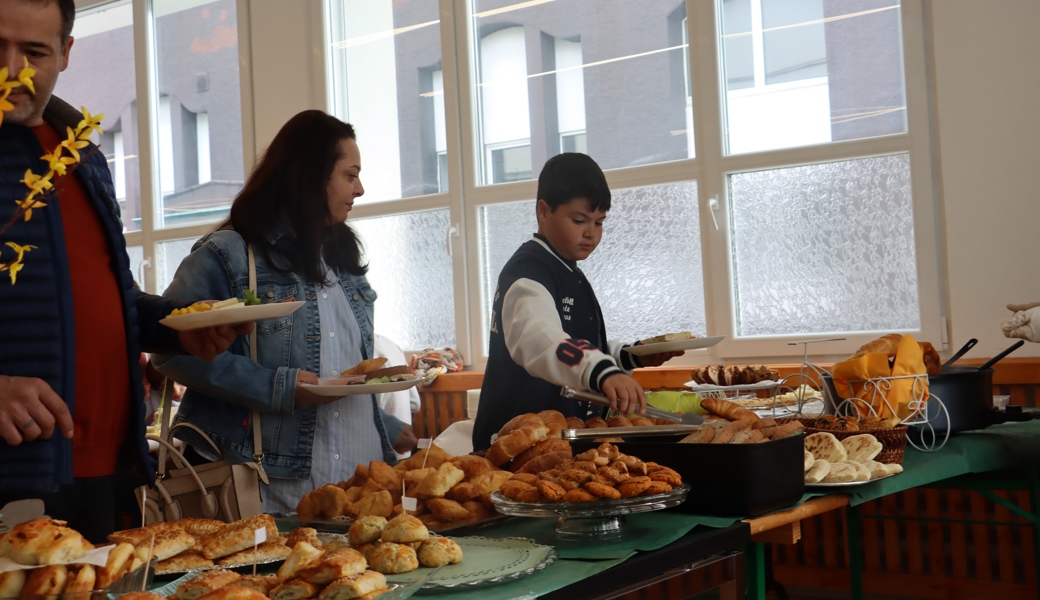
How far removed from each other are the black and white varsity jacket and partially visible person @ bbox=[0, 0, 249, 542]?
26.1 inches

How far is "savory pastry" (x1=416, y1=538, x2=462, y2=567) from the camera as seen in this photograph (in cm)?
112

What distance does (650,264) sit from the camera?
14.0ft

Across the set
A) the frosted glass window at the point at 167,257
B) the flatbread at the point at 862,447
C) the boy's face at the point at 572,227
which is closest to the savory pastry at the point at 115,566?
the flatbread at the point at 862,447

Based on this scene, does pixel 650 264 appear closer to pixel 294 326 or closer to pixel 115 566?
pixel 294 326

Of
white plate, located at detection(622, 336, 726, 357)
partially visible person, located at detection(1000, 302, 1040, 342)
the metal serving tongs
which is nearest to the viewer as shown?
the metal serving tongs

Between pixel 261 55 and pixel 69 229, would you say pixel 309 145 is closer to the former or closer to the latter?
pixel 69 229

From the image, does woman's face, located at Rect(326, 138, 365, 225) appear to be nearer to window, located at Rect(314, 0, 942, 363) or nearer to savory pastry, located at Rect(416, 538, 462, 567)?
savory pastry, located at Rect(416, 538, 462, 567)

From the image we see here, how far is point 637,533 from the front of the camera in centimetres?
133

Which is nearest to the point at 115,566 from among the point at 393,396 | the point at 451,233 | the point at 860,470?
the point at 860,470

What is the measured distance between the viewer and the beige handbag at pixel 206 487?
1.98 metres

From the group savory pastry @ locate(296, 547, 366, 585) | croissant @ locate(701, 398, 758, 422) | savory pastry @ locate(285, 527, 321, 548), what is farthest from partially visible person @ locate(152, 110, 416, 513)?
savory pastry @ locate(296, 547, 366, 585)

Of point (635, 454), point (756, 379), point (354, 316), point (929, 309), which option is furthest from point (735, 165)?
point (635, 454)

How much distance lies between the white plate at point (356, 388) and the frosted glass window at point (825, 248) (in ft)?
7.86

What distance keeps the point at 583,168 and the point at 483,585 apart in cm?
142
